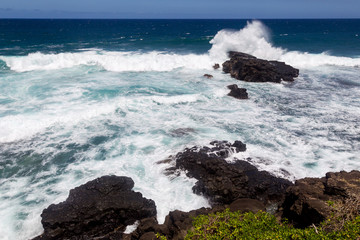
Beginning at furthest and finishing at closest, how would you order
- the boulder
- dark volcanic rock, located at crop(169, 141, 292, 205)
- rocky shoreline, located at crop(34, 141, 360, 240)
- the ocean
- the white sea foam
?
the boulder → the white sea foam → the ocean → dark volcanic rock, located at crop(169, 141, 292, 205) → rocky shoreline, located at crop(34, 141, 360, 240)

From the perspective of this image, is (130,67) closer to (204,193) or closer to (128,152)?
(128,152)

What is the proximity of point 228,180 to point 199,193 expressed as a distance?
1.23 meters

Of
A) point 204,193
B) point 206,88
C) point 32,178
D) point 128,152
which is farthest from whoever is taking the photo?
point 206,88

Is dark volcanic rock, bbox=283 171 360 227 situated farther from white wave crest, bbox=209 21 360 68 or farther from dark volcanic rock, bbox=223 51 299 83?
white wave crest, bbox=209 21 360 68

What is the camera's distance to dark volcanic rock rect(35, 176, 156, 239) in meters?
8.39

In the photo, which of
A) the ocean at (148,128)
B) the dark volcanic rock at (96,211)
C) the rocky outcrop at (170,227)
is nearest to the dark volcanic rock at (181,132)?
the ocean at (148,128)

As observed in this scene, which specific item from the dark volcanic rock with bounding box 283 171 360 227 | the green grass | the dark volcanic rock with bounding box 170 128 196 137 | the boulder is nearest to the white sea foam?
the boulder

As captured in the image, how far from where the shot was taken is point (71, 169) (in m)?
11.9

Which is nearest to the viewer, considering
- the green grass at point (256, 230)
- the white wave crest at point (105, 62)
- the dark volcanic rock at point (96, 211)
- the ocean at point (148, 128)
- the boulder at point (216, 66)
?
the green grass at point (256, 230)

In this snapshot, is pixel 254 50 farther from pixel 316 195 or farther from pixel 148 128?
pixel 316 195

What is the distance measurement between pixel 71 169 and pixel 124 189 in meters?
3.57

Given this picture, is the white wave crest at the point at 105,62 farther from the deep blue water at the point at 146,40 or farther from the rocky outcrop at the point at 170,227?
the rocky outcrop at the point at 170,227

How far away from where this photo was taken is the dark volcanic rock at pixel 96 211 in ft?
27.5

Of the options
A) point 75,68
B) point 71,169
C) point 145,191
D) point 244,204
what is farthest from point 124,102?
point 75,68
